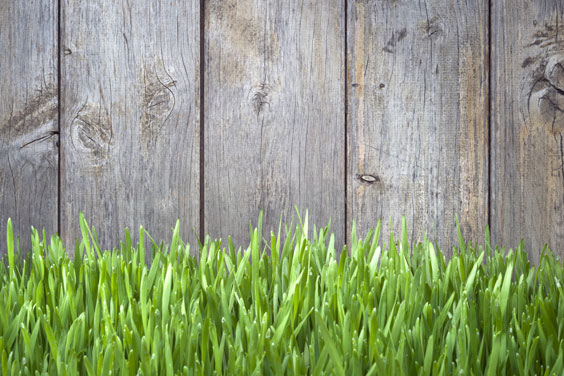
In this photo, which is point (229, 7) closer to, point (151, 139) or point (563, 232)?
point (151, 139)

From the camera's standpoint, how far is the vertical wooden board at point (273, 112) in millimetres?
1477

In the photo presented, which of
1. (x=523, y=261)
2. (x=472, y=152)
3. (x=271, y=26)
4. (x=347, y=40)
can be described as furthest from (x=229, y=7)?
(x=523, y=261)

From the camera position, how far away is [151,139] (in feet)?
4.90

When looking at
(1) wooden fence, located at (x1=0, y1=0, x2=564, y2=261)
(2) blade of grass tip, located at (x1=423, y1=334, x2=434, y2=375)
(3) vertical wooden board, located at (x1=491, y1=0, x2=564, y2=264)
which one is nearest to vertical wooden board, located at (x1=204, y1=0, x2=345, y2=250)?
(1) wooden fence, located at (x1=0, y1=0, x2=564, y2=261)

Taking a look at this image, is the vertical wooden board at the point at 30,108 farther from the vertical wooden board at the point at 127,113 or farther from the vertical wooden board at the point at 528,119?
the vertical wooden board at the point at 528,119

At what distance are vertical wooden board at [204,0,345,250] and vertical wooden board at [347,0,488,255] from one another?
6 cm

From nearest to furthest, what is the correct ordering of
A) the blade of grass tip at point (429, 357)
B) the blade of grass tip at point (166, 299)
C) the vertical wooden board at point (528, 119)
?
the blade of grass tip at point (429, 357) → the blade of grass tip at point (166, 299) → the vertical wooden board at point (528, 119)

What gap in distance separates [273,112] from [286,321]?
82 cm

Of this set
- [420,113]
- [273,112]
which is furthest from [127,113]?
[420,113]

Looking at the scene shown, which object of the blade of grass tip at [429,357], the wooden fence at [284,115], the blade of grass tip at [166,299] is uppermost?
the wooden fence at [284,115]

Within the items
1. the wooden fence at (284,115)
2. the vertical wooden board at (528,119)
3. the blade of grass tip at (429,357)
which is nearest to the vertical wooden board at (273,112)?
the wooden fence at (284,115)

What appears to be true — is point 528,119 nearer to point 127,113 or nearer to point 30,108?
point 127,113

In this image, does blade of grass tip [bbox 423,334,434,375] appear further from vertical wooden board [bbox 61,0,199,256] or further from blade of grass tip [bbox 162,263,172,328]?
vertical wooden board [bbox 61,0,199,256]

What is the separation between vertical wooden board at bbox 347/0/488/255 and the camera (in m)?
1.46
